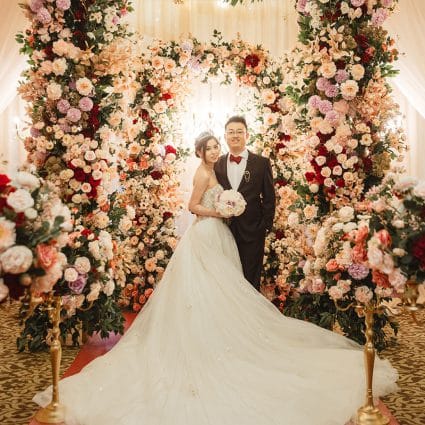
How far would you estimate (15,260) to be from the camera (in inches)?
108

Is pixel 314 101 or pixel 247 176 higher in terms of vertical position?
pixel 314 101

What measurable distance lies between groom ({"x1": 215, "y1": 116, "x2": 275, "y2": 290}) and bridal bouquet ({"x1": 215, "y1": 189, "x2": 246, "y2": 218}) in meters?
0.42

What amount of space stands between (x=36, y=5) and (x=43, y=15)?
0.11 m

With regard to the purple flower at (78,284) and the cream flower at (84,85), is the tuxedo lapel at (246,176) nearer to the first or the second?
the cream flower at (84,85)

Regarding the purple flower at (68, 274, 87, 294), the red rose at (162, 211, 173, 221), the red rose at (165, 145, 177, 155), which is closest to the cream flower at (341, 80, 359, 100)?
the red rose at (165, 145, 177, 155)

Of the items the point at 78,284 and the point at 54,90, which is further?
the point at 54,90

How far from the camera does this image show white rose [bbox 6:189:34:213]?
9.41 ft

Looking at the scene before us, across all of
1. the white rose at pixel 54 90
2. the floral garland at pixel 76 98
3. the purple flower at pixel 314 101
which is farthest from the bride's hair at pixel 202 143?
the white rose at pixel 54 90

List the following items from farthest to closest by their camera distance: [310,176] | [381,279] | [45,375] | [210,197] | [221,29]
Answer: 1. [221,29]
2. [210,197]
3. [310,176]
4. [45,375]
5. [381,279]

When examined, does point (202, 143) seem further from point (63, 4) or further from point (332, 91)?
point (63, 4)

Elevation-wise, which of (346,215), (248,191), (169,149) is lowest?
(346,215)

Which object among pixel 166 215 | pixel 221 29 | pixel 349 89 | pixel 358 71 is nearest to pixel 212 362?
pixel 349 89

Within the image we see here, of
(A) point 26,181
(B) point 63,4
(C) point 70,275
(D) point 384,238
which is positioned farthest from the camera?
(B) point 63,4

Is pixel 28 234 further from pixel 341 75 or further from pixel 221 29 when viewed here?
pixel 221 29
